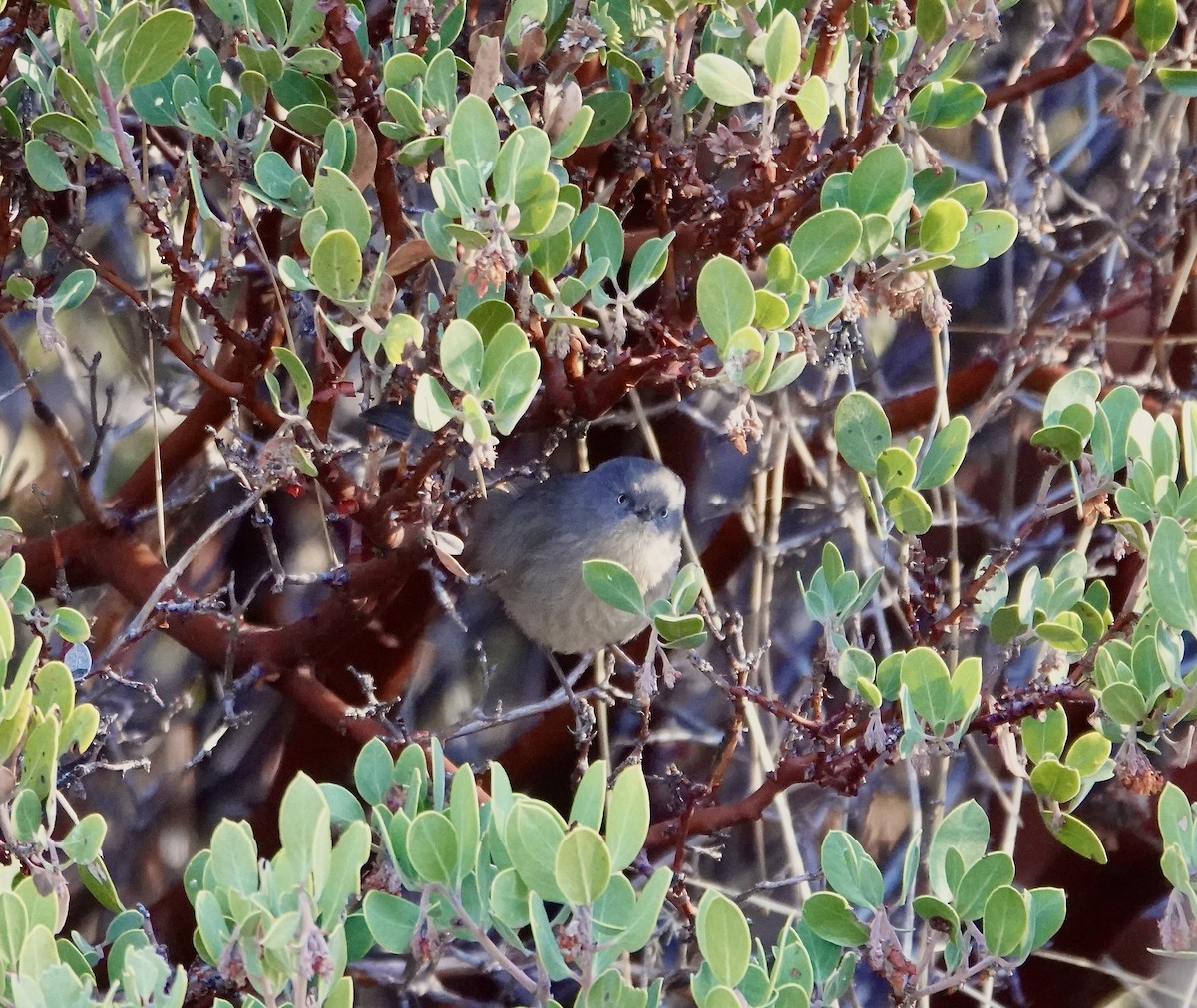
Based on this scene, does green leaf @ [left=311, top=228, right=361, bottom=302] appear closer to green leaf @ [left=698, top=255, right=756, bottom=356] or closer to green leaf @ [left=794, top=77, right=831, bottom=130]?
green leaf @ [left=698, top=255, right=756, bottom=356]

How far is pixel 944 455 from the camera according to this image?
4.13 feet

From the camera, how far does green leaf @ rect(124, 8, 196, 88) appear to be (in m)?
1.13

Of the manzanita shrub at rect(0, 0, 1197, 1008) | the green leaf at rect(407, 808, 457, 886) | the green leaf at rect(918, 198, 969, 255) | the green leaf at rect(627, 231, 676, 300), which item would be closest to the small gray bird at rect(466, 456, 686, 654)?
the manzanita shrub at rect(0, 0, 1197, 1008)

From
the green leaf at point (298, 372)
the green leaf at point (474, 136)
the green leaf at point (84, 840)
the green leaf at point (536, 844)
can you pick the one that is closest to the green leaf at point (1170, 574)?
the green leaf at point (536, 844)

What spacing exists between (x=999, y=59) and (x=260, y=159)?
2.02 m

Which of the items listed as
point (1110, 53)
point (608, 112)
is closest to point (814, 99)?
point (608, 112)

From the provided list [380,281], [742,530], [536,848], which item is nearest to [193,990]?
[536,848]

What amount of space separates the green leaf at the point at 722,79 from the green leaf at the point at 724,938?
77cm

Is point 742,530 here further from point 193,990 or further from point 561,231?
point 193,990

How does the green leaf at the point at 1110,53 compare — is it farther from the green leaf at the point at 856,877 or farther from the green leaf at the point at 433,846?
the green leaf at the point at 433,846

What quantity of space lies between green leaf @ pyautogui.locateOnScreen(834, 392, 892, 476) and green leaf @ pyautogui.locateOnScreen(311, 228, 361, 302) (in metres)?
0.51

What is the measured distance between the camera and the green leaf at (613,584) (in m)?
1.28

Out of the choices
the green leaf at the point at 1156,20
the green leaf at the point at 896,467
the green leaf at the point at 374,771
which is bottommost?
the green leaf at the point at 374,771

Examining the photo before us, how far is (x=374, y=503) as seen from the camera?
4.92ft
